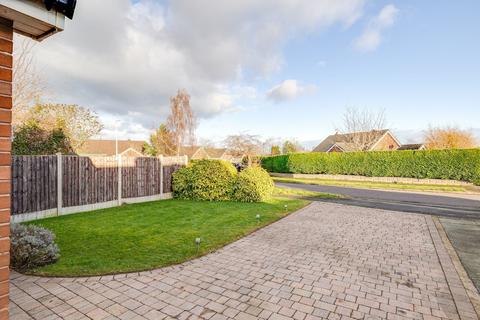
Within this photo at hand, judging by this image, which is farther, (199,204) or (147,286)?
(199,204)

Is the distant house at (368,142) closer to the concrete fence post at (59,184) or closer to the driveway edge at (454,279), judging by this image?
the driveway edge at (454,279)

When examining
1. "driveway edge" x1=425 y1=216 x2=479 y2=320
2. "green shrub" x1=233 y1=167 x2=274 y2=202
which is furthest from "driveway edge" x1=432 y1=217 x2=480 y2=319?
"green shrub" x1=233 y1=167 x2=274 y2=202

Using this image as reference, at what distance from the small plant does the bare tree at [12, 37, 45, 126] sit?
38.8 feet

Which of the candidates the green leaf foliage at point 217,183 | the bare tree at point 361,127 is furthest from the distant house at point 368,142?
the green leaf foliage at point 217,183

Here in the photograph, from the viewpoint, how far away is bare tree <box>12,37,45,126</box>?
1205 cm

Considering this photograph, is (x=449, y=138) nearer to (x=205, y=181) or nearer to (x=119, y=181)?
(x=205, y=181)

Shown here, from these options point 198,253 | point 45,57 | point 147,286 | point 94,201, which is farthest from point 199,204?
point 45,57

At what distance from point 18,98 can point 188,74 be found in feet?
38.3

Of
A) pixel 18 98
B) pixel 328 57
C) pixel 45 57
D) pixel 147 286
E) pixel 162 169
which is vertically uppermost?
pixel 328 57

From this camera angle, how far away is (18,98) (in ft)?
41.0

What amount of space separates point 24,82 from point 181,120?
2026 centimetres

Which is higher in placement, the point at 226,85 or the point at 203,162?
the point at 226,85

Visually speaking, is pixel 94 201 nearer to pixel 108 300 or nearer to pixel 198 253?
pixel 198 253

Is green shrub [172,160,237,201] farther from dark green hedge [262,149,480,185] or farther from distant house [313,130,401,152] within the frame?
distant house [313,130,401,152]
